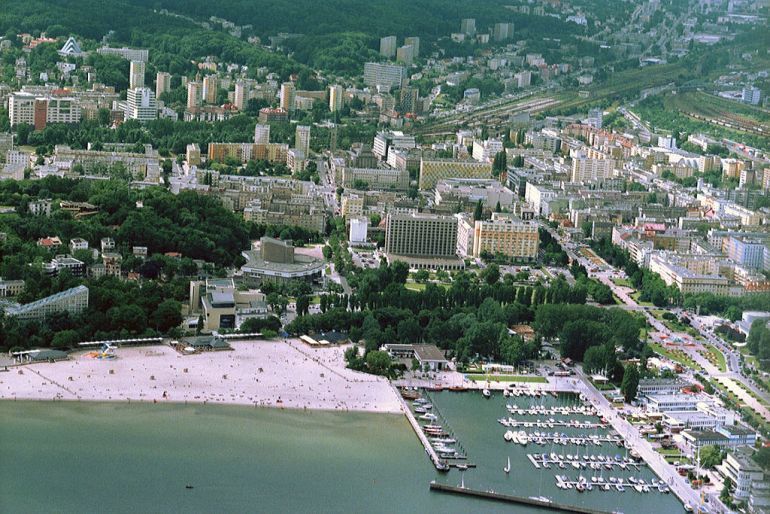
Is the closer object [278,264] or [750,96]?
[278,264]

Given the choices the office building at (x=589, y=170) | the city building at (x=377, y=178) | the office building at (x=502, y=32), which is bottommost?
the city building at (x=377, y=178)

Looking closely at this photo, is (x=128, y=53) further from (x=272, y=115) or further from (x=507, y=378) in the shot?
(x=507, y=378)

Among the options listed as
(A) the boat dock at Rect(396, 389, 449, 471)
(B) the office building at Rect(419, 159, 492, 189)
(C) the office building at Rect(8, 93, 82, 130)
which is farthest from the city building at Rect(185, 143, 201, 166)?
(A) the boat dock at Rect(396, 389, 449, 471)

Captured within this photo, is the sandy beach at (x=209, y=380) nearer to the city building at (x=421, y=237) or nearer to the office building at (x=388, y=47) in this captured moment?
the city building at (x=421, y=237)

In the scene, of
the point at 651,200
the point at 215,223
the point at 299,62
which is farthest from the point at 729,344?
the point at 299,62

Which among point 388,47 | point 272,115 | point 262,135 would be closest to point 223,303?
point 262,135

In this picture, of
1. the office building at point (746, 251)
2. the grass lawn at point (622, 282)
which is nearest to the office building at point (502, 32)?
the office building at point (746, 251)
